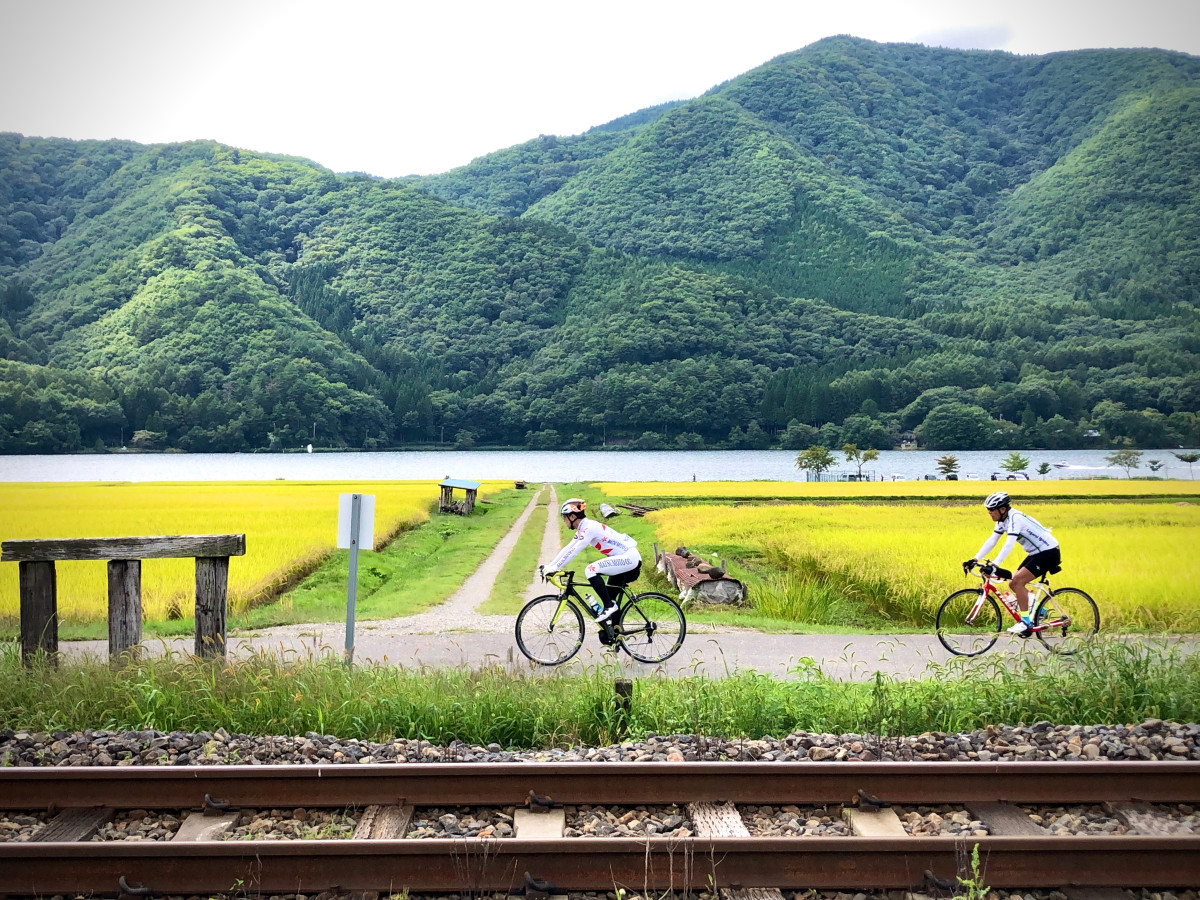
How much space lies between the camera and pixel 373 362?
140 metres

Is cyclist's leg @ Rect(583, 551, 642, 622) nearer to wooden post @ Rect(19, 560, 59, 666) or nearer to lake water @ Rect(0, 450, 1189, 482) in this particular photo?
wooden post @ Rect(19, 560, 59, 666)

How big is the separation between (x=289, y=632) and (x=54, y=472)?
56.4m

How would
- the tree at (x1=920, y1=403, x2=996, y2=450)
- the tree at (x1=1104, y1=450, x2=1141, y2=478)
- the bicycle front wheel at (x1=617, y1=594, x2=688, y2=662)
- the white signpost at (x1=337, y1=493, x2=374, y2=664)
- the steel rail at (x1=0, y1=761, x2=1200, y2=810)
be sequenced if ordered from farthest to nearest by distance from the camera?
the tree at (x1=920, y1=403, x2=996, y2=450) < the tree at (x1=1104, y1=450, x2=1141, y2=478) < the bicycle front wheel at (x1=617, y1=594, x2=688, y2=662) < the white signpost at (x1=337, y1=493, x2=374, y2=664) < the steel rail at (x1=0, y1=761, x2=1200, y2=810)

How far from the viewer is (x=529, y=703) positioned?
6852 mm

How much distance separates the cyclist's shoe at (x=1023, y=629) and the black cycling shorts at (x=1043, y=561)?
2.11ft

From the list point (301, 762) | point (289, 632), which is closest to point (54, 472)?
point (289, 632)

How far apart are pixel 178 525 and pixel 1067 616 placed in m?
24.6

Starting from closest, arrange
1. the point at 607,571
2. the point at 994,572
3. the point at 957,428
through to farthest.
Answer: the point at 607,571 < the point at 994,572 < the point at 957,428

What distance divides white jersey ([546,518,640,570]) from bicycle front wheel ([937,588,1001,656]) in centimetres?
356

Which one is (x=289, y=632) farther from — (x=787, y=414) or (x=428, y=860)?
(x=787, y=414)

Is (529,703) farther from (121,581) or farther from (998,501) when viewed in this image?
(998,501)

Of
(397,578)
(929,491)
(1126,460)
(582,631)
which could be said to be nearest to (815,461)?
(1126,460)

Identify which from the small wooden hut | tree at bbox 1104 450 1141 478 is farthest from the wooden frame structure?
tree at bbox 1104 450 1141 478

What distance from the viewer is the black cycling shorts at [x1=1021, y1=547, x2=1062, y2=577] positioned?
10.2m
